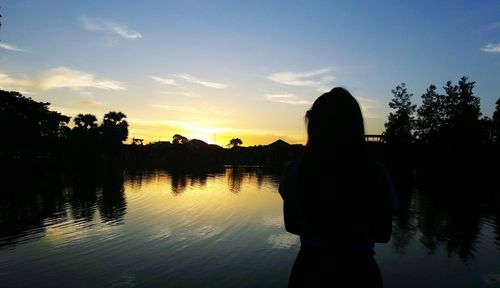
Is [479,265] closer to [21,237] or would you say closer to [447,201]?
[21,237]

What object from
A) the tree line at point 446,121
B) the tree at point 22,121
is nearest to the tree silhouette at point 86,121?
the tree at point 22,121

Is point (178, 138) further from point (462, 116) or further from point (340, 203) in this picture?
point (340, 203)

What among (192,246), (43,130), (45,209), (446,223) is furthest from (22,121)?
(446,223)

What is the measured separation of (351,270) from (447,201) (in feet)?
96.7

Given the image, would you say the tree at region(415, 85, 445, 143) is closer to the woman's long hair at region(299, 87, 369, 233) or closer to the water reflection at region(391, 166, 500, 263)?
the water reflection at region(391, 166, 500, 263)

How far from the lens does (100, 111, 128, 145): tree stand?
108750 millimetres

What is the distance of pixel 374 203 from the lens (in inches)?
85.4

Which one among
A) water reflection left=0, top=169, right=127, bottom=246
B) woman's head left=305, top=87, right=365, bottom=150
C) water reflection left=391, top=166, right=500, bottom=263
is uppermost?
woman's head left=305, top=87, right=365, bottom=150

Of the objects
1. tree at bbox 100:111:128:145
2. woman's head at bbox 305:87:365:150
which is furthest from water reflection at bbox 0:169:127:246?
tree at bbox 100:111:128:145

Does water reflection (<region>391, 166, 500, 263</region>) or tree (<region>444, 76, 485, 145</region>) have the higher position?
tree (<region>444, 76, 485, 145</region>)

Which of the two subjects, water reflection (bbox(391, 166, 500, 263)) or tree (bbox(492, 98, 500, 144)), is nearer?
water reflection (bbox(391, 166, 500, 263))

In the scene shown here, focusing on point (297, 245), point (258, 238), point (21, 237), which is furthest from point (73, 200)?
point (297, 245)

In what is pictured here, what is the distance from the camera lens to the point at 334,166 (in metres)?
2.20

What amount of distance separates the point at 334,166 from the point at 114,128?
115215 millimetres
